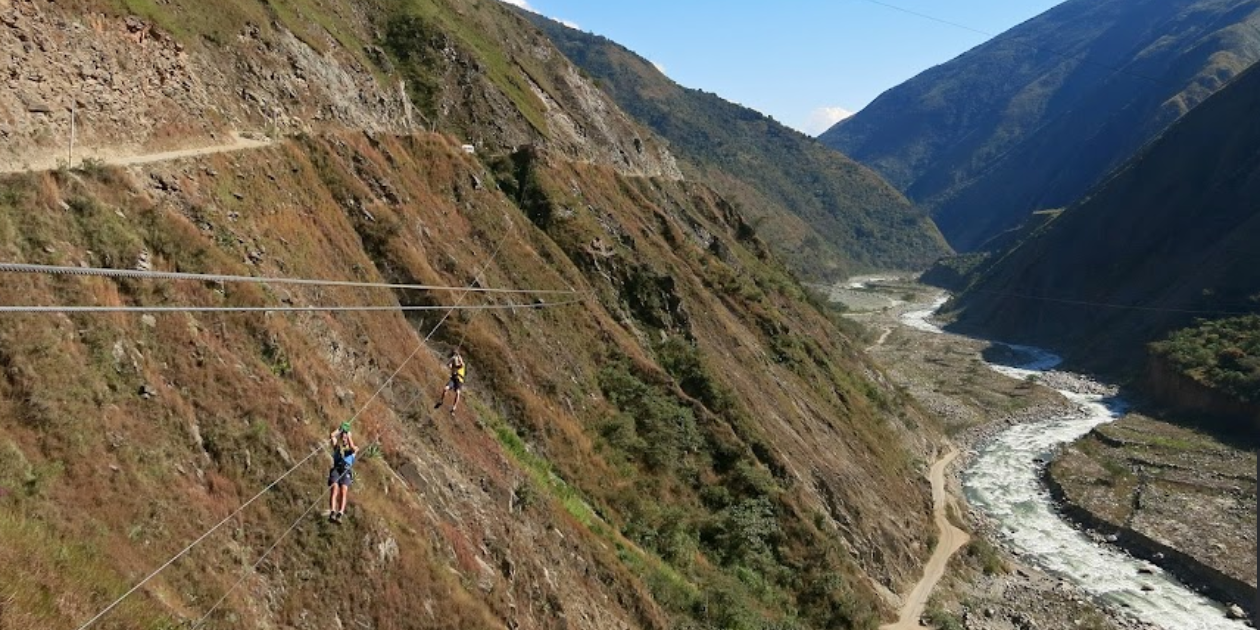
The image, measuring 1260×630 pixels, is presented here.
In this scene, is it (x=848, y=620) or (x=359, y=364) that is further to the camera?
(x=848, y=620)

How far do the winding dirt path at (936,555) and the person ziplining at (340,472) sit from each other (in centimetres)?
2574

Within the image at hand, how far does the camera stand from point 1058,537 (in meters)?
48.4

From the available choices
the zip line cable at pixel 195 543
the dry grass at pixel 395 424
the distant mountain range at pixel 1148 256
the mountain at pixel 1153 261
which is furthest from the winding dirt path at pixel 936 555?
the distant mountain range at pixel 1148 256

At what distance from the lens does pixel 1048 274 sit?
5285 inches

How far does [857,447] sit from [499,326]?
25.9 meters

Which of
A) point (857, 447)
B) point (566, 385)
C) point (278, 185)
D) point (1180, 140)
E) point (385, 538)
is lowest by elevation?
point (857, 447)

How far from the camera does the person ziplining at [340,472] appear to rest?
13398 millimetres

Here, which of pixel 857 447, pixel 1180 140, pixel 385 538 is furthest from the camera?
pixel 1180 140

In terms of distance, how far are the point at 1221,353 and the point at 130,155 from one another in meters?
91.4

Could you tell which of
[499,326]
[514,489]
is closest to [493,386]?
[499,326]

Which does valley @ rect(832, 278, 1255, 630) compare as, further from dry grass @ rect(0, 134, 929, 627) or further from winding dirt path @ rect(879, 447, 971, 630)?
dry grass @ rect(0, 134, 929, 627)

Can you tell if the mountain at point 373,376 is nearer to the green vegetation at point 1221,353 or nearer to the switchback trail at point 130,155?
the switchback trail at point 130,155

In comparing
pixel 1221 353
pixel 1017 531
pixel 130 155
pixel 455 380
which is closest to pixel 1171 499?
pixel 1017 531

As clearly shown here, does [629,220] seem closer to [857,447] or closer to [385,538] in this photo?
[857,447]
